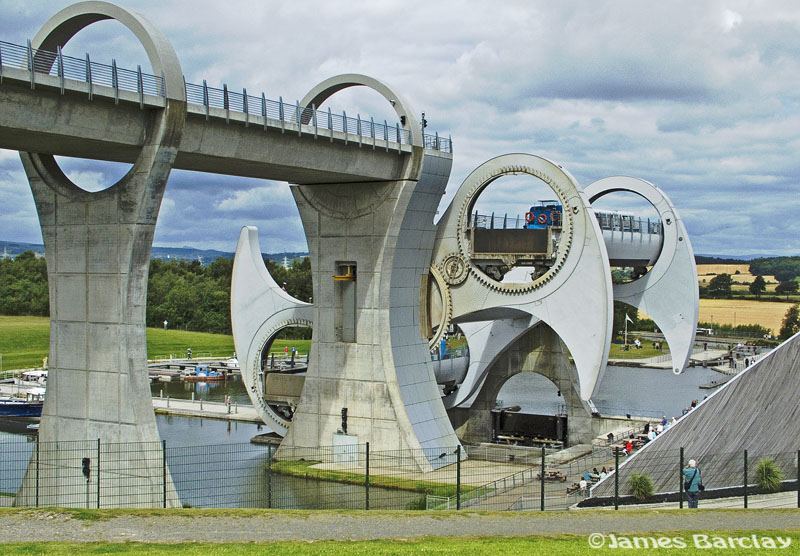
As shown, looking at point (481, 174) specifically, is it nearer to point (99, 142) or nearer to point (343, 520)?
point (99, 142)

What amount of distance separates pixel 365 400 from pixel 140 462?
11.7 meters

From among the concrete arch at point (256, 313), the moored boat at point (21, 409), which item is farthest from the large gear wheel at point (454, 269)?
the moored boat at point (21, 409)

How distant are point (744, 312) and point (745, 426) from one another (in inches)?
4388

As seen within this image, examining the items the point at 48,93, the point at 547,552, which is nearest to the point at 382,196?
the point at 48,93

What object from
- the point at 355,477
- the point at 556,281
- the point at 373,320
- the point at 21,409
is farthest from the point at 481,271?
the point at 21,409

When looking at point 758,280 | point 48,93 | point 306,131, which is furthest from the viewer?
point 758,280

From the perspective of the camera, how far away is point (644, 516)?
1942cm

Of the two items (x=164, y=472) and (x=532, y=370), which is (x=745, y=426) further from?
(x=532, y=370)

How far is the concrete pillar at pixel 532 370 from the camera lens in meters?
42.0

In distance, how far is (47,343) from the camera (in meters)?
80.8

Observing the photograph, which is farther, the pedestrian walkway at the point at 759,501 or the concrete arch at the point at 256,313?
the concrete arch at the point at 256,313

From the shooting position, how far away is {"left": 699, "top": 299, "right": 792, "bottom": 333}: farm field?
119062 mm

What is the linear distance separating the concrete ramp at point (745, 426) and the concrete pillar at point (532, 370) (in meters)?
19.7

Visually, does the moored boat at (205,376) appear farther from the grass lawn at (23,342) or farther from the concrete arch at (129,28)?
the concrete arch at (129,28)
